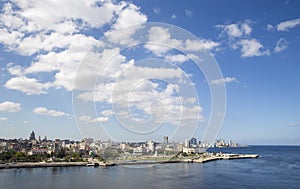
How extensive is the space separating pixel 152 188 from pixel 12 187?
4.63 m

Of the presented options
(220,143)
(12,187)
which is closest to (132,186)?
(12,187)

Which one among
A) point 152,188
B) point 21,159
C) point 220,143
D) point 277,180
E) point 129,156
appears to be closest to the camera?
point 152,188

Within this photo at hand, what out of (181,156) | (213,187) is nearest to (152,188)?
(213,187)

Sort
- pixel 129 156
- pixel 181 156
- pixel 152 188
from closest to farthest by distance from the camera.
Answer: pixel 152 188
pixel 129 156
pixel 181 156

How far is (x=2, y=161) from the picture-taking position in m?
18.2

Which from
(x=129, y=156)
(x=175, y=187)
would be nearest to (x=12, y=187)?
(x=175, y=187)

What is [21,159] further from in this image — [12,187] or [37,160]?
[12,187]

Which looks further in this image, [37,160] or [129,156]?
[37,160]

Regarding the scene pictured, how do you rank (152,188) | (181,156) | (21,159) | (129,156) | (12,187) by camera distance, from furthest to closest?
(181,156) < (21,159) < (129,156) < (12,187) < (152,188)

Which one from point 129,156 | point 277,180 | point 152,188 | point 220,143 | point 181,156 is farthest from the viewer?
point 220,143

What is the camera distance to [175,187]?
8805 millimetres

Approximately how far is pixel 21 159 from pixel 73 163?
12.0ft

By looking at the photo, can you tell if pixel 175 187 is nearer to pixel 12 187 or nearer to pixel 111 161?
pixel 12 187

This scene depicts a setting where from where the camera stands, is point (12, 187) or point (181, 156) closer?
point (12, 187)
